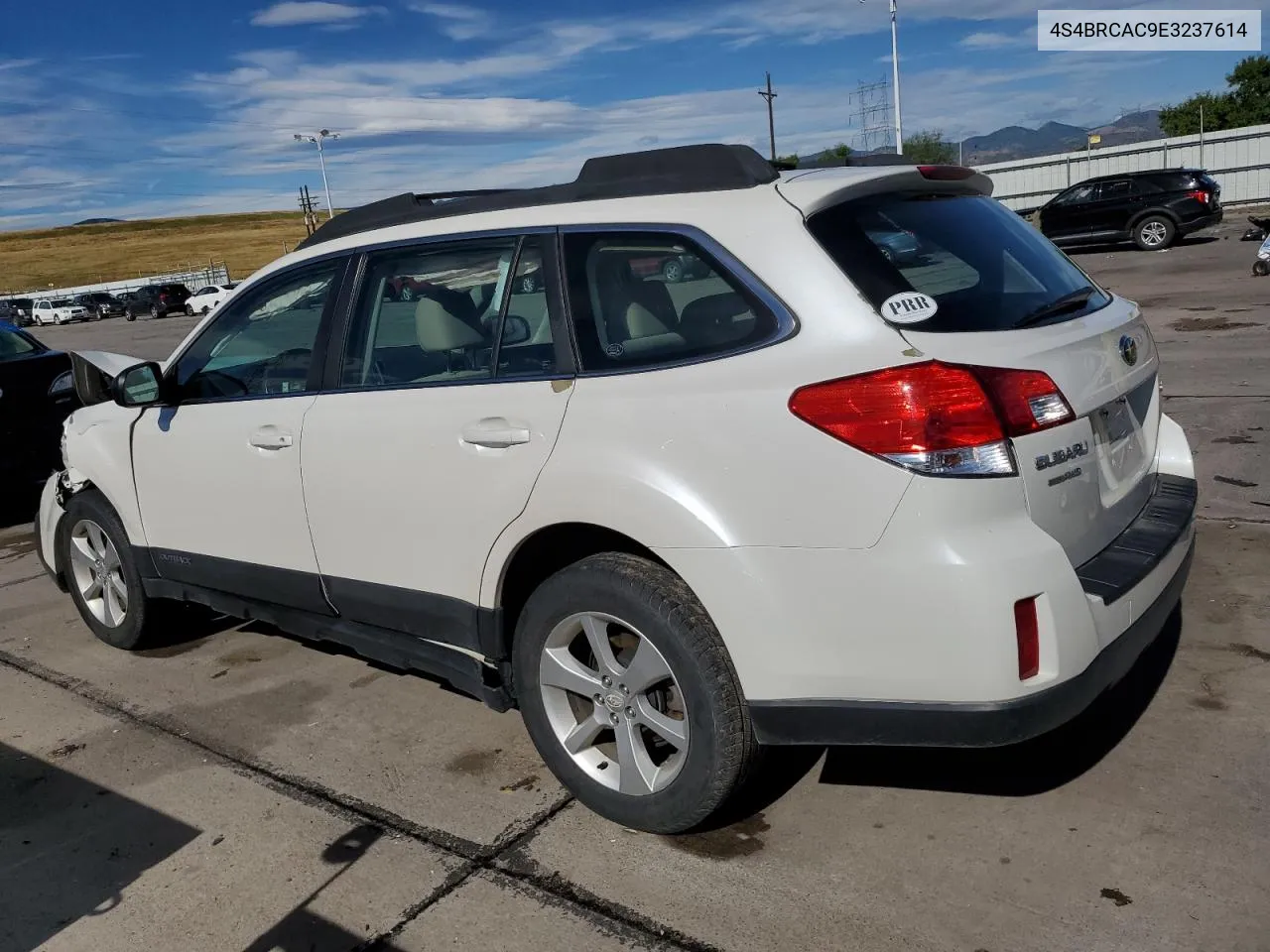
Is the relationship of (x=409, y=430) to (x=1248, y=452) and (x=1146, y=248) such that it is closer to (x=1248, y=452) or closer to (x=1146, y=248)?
(x=1248, y=452)

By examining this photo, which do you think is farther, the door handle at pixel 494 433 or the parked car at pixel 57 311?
the parked car at pixel 57 311

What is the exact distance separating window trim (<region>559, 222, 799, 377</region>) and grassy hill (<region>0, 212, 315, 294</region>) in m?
85.3

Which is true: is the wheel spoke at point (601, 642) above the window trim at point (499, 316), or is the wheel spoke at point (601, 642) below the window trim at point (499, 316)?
below

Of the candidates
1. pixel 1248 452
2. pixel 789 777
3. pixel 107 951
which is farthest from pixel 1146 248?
pixel 107 951

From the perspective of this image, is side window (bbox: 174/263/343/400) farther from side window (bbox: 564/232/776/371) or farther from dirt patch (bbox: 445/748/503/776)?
dirt patch (bbox: 445/748/503/776)

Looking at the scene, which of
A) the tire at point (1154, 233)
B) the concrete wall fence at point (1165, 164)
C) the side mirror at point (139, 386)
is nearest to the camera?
the side mirror at point (139, 386)

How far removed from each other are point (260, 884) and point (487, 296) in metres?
1.88

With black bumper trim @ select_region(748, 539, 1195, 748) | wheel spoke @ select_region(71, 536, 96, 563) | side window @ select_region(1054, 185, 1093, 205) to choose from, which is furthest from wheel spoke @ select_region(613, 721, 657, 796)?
side window @ select_region(1054, 185, 1093, 205)

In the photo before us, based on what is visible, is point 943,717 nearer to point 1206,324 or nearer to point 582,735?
point 582,735

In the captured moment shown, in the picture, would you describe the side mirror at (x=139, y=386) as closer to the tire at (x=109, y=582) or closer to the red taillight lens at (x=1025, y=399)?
the tire at (x=109, y=582)

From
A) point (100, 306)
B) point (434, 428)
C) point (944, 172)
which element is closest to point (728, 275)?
point (944, 172)

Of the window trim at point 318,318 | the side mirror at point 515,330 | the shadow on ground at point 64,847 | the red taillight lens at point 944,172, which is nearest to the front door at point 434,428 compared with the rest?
the side mirror at point 515,330

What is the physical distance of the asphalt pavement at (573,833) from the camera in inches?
107

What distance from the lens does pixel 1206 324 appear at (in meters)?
12.1
